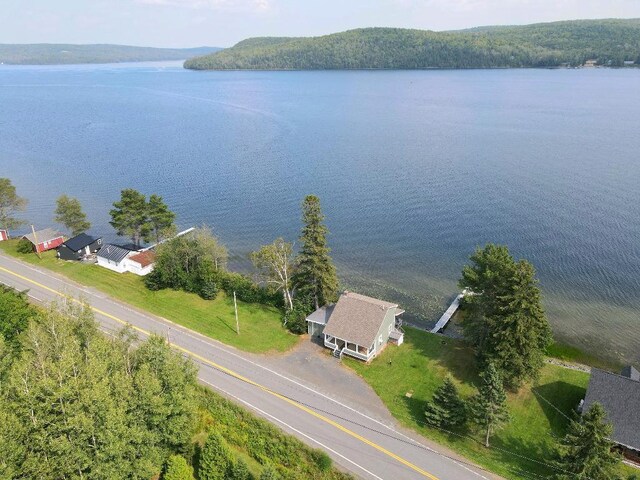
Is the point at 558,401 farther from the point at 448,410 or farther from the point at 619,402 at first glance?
the point at 448,410

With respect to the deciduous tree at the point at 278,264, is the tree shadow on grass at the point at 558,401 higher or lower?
lower

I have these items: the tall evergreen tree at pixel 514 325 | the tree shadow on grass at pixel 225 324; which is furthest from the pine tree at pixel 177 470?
the tall evergreen tree at pixel 514 325

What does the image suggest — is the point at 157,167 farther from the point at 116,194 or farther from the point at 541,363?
the point at 541,363

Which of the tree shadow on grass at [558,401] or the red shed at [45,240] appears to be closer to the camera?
the tree shadow on grass at [558,401]

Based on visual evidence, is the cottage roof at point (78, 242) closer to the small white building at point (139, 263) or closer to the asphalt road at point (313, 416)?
the small white building at point (139, 263)

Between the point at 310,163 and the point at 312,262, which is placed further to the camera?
the point at 310,163

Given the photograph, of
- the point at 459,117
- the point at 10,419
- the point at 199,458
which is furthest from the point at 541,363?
the point at 459,117

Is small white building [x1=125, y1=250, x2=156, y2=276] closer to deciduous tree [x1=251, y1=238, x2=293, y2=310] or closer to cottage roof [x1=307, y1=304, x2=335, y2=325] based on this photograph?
deciduous tree [x1=251, y1=238, x2=293, y2=310]

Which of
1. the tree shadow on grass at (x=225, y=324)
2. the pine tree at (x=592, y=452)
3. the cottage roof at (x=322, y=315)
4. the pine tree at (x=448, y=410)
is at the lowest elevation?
the tree shadow on grass at (x=225, y=324)

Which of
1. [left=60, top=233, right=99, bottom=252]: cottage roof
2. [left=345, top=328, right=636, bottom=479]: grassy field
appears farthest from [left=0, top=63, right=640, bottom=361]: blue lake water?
[left=60, top=233, right=99, bottom=252]: cottage roof
